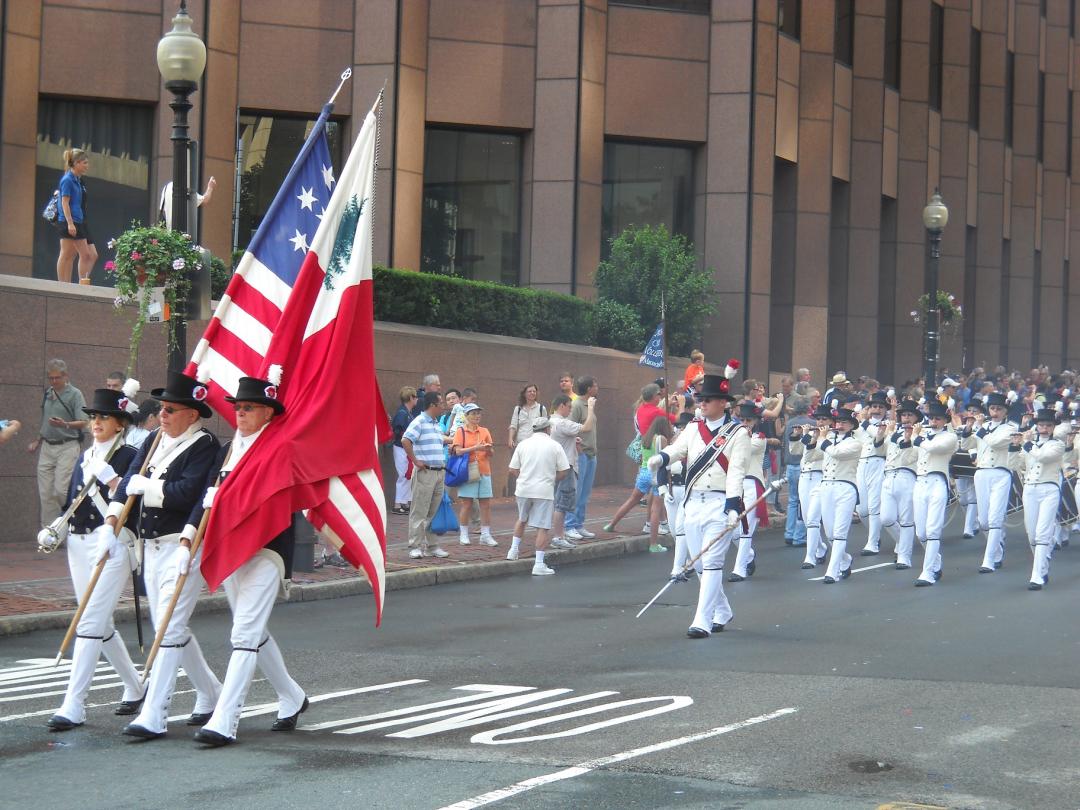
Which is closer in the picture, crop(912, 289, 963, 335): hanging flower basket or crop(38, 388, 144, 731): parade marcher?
crop(38, 388, 144, 731): parade marcher

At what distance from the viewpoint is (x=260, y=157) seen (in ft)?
87.2

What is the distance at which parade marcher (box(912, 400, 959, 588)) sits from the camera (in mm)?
17016

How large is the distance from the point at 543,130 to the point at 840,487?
1269 centimetres

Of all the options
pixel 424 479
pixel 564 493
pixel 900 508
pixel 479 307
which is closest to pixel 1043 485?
pixel 900 508

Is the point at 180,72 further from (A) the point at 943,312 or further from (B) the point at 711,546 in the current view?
(A) the point at 943,312

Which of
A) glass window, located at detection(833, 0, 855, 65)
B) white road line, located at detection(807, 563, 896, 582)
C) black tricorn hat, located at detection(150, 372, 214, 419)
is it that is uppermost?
glass window, located at detection(833, 0, 855, 65)

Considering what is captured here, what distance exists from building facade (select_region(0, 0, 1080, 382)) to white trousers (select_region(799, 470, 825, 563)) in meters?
10.4

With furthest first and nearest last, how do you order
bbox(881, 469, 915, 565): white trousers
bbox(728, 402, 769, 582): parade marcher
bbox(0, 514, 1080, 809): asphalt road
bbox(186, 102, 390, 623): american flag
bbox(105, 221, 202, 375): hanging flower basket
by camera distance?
bbox(881, 469, 915, 565): white trousers → bbox(728, 402, 769, 582): parade marcher → bbox(105, 221, 202, 375): hanging flower basket → bbox(186, 102, 390, 623): american flag → bbox(0, 514, 1080, 809): asphalt road

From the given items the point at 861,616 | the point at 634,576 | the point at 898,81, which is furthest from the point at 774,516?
the point at 898,81

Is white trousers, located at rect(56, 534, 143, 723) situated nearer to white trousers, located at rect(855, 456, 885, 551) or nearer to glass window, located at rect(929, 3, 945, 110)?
white trousers, located at rect(855, 456, 885, 551)

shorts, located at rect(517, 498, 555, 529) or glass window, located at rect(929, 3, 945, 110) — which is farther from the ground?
glass window, located at rect(929, 3, 945, 110)

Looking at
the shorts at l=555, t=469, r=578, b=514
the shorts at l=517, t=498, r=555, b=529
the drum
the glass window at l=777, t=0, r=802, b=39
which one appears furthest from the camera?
the glass window at l=777, t=0, r=802, b=39

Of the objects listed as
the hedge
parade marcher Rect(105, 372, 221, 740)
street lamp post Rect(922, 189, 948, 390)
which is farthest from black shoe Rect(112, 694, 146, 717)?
street lamp post Rect(922, 189, 948, 390)

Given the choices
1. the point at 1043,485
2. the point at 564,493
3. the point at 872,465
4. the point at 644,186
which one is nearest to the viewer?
the point at 1043,485
